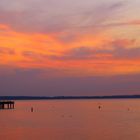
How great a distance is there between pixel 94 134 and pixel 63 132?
205 inches

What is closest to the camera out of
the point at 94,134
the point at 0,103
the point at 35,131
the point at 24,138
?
the point at 24,138

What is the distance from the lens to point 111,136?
169 ft

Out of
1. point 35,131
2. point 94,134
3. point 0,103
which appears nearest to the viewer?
point 94,134

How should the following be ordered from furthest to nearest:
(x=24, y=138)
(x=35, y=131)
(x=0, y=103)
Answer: (x=0, y=103)
(x=35, y=131)
(x=24, y=138)

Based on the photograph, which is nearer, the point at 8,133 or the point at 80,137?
the point at 80,137

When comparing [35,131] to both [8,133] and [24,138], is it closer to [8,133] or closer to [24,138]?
[8,133]

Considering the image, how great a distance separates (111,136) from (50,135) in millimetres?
8382

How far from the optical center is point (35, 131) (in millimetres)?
59625

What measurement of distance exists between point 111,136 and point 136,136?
3.26 m

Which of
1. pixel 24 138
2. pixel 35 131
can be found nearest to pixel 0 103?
pixel 35 131

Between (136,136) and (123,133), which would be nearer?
(136,136)

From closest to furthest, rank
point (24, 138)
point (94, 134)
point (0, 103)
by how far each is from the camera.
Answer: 1. point (24, 138)
2. point (94, 134)
3. point (0, 103)

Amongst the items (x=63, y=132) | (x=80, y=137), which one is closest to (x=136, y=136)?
(x=80, y=137)

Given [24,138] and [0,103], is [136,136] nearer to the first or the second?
[24,138]
